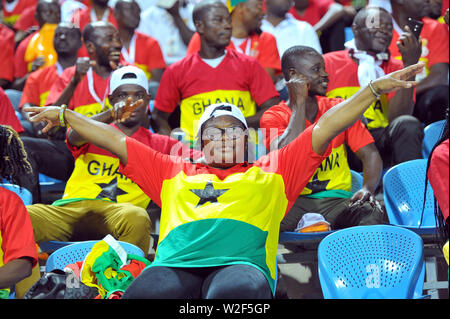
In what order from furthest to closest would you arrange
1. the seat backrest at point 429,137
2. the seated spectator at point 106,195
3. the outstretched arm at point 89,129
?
1. the seat backrest at point 429,137
2. the seated spectator at point 106,195
3. the outstretched arm at point 89,129

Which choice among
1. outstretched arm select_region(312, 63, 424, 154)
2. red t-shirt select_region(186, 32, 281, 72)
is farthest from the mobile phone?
outstretched arm select_region(312, 63, 424, 154)

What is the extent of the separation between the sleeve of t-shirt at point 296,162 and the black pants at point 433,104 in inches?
89.9

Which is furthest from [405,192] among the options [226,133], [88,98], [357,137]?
[88,98]

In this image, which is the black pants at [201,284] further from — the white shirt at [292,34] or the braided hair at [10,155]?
the white shirt at [292,34]

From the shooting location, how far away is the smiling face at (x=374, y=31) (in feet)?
17.2

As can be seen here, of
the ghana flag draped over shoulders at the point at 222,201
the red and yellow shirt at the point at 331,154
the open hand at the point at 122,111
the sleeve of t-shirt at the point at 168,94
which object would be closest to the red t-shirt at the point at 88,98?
the sleeve of t-shirt at the point at 168,94

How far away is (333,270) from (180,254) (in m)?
0.80

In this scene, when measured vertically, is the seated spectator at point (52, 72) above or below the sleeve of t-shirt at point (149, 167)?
above

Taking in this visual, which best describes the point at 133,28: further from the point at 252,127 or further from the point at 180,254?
the point at 180,254

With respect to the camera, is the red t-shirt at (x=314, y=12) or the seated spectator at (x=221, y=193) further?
the red t-shirt at (x=314, y=12)

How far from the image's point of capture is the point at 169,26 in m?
6.91

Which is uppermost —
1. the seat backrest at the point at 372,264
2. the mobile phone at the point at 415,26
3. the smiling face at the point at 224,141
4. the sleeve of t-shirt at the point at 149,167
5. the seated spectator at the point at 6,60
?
the mobile phone at the point at 415,26

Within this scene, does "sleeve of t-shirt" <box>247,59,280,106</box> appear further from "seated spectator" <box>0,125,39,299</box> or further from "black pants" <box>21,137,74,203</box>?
"seated spectator" <box>0,125,39,299</box>

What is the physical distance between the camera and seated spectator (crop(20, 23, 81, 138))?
5746 millimetres
